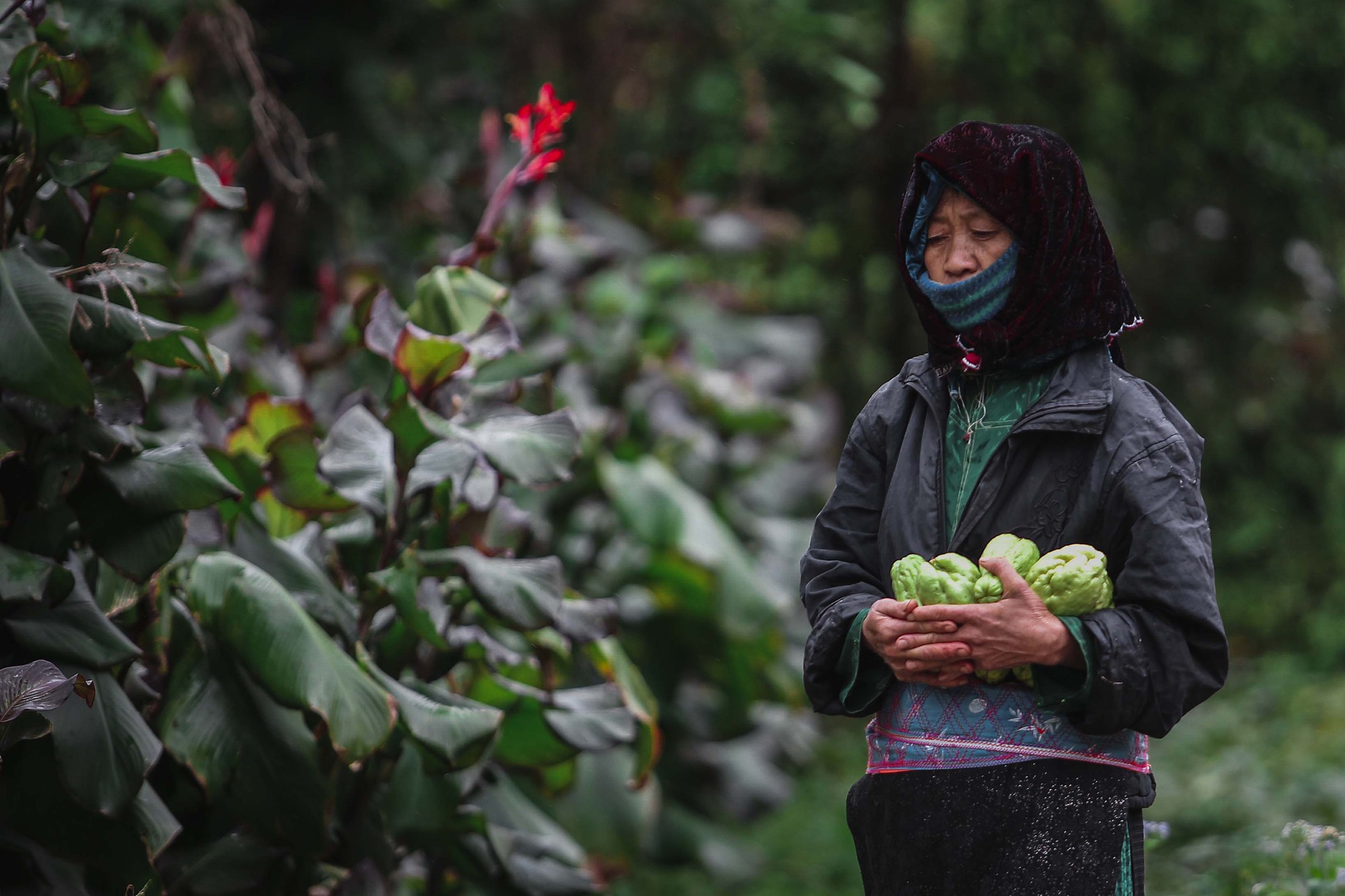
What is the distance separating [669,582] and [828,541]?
106 inches

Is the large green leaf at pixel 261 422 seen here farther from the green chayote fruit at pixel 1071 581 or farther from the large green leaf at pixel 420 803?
the green chayote fruit at pixel 1071 581

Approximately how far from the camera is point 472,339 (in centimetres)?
302

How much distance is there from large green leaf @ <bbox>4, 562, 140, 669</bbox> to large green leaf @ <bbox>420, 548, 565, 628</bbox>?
660 mm

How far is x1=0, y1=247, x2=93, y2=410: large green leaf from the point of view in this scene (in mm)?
2441

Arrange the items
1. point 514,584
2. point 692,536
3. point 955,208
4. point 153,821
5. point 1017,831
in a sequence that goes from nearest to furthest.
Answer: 1. point 1017,831
2. point 955,208
3. point 153,821
4. point 514,584
5. point 692,536

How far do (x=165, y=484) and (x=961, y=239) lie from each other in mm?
1553

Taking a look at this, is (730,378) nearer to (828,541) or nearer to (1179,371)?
(1179,371)

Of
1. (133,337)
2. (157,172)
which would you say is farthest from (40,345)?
(157,172)

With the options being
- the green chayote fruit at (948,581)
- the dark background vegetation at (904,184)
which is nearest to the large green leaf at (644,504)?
the dark background vegetation at (904,184)

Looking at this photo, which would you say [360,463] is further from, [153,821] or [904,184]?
[904,184]

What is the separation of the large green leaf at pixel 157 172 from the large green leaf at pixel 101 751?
38.4 inches

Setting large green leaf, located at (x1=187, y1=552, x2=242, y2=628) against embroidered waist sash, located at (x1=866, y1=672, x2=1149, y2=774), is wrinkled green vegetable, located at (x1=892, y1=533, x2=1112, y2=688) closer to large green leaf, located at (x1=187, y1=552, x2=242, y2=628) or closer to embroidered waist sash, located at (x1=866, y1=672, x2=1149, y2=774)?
embroidered waist sash, located at (x1=866, y1=672, x2=1149, y2=774)

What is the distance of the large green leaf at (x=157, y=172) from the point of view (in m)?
2.70

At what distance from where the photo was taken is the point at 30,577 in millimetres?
2451
